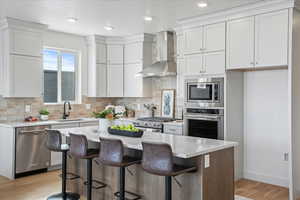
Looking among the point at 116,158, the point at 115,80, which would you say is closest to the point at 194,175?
the point at 116,158

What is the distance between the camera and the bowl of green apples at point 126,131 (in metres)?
3.53

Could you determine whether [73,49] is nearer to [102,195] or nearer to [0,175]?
[0,175]

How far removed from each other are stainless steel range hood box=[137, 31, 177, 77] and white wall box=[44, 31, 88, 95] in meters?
1.50

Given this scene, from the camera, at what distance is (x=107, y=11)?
444 cm

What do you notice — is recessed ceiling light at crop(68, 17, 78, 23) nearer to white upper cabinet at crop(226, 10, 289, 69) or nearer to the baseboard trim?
white upper cabinet at crop(226, 10, 289, 69)

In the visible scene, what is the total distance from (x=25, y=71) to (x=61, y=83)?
1.11m

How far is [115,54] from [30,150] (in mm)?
2841

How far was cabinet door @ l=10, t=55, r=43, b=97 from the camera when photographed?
16.4 feet

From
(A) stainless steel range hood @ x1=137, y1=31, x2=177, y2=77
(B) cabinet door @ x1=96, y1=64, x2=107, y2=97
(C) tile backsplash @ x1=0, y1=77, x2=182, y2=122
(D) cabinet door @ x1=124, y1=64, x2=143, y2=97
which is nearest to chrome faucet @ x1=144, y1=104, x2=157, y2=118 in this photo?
(C) tile backsplash @ x1=0, y1=77, x2=182, y2=122

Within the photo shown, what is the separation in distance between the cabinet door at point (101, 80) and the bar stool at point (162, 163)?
385 cm

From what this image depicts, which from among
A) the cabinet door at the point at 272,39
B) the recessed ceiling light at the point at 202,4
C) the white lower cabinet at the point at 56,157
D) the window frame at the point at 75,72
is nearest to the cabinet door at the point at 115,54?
the window frame at the point at 75,72

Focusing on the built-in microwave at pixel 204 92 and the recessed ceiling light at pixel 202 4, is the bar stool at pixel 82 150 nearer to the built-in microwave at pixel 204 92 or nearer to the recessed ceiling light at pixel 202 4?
the built-in microwave at pixel 204 92

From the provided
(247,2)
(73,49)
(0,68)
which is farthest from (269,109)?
(0,68)

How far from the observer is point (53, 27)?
5520 millimetres
